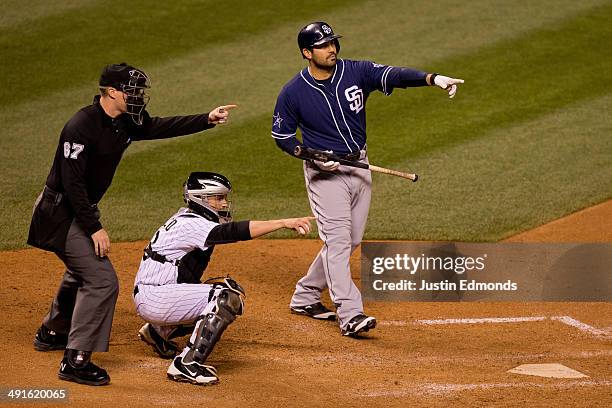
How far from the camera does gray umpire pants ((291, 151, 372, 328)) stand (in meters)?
7.42

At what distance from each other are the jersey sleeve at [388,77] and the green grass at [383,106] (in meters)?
2.19

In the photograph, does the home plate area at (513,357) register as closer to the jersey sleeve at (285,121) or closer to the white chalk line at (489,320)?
the white chalk line at (489,320)

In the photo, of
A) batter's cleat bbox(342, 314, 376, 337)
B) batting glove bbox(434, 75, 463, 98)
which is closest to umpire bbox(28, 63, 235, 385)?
batter's cleat bbox(342, 314, 376, 337)

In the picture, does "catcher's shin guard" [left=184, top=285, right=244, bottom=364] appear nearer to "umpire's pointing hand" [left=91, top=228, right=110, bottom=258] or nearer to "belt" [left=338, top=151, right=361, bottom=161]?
"umpire's pointing hand" [left=91, top=228, right=110, bottom=258]

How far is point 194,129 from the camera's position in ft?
22.7

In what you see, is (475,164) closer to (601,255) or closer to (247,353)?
(601,255)

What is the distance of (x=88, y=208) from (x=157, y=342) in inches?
42.0

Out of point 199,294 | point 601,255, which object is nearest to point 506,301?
point 601,255

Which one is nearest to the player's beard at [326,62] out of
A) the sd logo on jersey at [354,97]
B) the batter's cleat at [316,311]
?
the sd logo on jersey at [354,97]

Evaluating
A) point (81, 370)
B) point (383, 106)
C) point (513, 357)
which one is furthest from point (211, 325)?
point (383, 106)

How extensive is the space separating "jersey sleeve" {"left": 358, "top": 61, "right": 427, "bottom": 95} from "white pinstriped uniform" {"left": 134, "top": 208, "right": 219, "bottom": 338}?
72.0 inches

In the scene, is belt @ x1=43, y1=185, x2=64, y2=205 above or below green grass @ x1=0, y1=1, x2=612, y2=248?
below

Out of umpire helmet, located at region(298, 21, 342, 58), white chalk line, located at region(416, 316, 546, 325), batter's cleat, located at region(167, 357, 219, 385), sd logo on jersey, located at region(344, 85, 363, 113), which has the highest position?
umpire helmet, located at region(298, 21, 342, 58)

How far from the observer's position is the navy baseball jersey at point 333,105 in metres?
7.51
